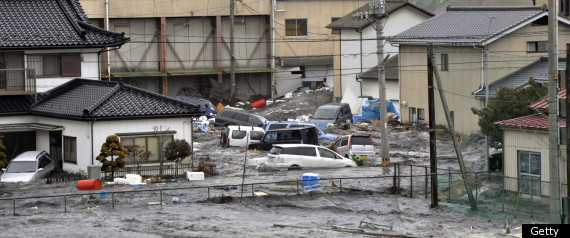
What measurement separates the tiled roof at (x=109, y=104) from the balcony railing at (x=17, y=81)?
2.75 feet

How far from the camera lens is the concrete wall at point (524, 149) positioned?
29.4m

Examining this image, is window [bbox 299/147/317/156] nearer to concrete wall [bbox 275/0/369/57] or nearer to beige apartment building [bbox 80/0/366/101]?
beige apartment building [bbox 80/0/366/101]

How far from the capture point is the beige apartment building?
210 feet

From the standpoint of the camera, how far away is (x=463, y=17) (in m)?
50.1

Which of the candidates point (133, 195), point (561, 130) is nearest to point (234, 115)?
point (133, 195)

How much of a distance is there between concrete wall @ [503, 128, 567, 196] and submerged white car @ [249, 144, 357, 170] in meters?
8.57

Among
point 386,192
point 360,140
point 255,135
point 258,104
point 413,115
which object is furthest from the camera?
point 258,104

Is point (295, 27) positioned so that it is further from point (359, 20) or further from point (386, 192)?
point (386, 192)

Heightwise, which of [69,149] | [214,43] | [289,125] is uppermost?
[214,43]

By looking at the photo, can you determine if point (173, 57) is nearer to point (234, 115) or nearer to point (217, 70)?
point (217, 70)

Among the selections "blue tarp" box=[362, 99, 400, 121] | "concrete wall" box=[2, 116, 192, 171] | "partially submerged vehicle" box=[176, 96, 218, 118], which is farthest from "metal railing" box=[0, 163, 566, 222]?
"partially submerged vehicle" box=[176, 96, 218, 118]

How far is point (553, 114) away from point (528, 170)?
5.61 meters

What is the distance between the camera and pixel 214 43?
66.4 metres

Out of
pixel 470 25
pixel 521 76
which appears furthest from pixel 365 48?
pixel 521 76
